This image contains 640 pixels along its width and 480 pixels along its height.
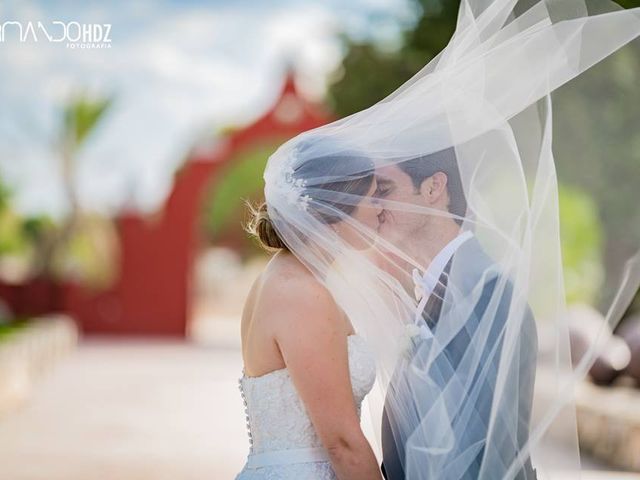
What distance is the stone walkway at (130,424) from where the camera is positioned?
24.4 ft

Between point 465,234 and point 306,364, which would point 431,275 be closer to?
point 465,234

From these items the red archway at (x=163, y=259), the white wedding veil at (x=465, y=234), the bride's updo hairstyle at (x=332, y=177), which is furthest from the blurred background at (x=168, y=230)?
the bride's updo hairstyle at (x=332, y=177)

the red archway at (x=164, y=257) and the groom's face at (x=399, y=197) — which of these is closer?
the groom's face at (x=399, y=197)

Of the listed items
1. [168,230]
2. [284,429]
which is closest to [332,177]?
[284,429]

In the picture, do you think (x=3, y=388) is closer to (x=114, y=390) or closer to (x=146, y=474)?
(x=114, y=390)

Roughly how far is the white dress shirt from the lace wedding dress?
0.17 metres

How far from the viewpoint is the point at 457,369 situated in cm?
279

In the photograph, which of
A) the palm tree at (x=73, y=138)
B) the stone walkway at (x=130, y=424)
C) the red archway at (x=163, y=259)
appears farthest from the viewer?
the palm tree at (x=73, y=138)

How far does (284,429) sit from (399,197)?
0.69 meters

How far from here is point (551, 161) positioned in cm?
286

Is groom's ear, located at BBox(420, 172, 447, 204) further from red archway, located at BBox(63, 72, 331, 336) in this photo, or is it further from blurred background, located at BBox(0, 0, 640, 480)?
red archway, located at BBox(63, 72, 331, 336)

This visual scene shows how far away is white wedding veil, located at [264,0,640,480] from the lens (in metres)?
2.78

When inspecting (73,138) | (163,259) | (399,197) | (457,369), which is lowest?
(457,369)

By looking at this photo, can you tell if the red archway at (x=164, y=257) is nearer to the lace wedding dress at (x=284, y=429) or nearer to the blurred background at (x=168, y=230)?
the blurred background at (x=168, y=230)
